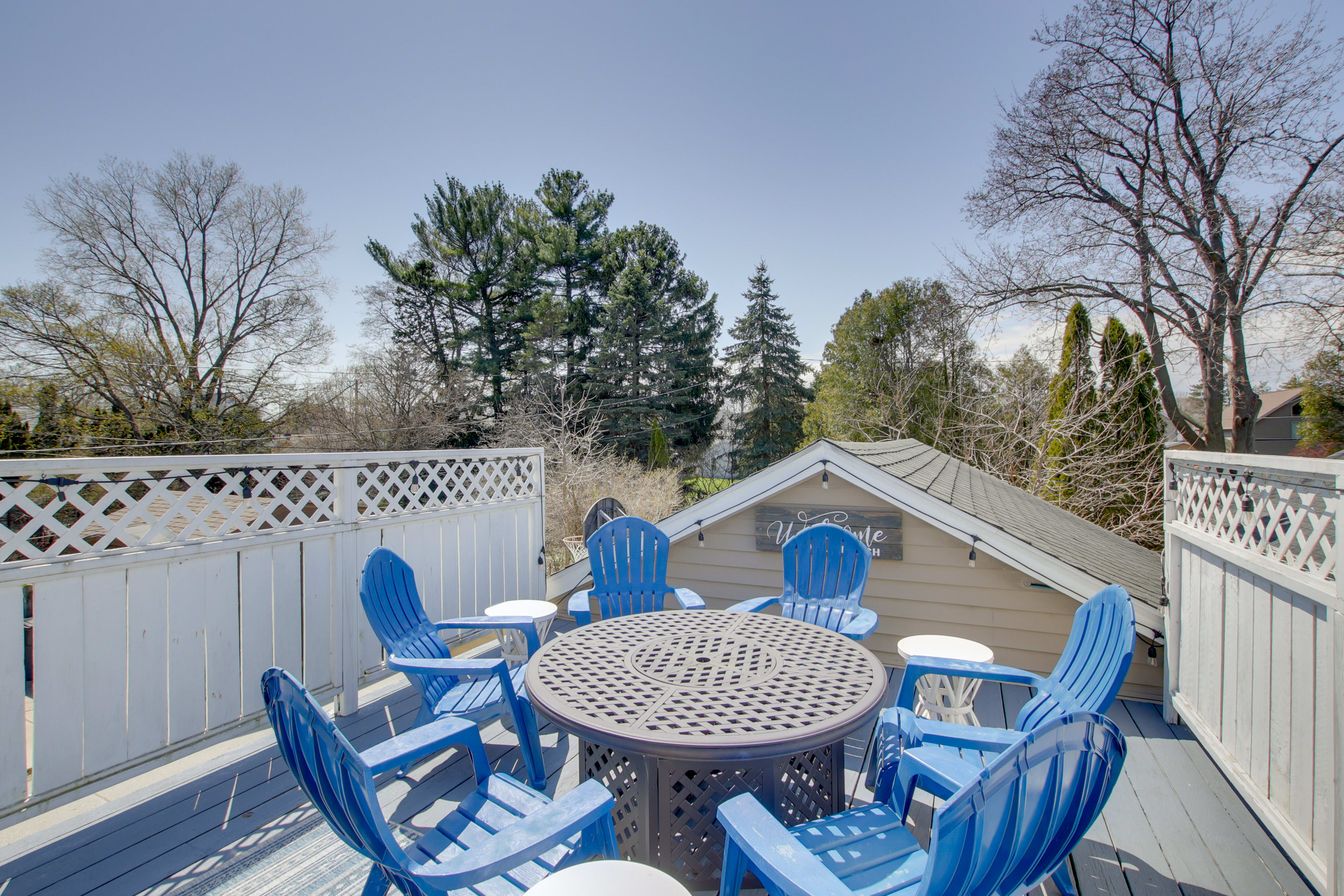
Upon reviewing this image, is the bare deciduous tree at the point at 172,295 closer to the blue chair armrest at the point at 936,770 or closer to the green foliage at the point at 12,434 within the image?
the green foliage at the point at 12,434

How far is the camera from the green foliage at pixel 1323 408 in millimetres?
16500

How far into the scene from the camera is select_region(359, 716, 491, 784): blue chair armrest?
1.56 metres

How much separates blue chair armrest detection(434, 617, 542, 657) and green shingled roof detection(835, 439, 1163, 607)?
2.25 metres

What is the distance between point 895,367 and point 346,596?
53.5 feet

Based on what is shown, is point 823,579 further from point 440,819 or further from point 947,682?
point 440,819

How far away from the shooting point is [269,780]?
2531 mm

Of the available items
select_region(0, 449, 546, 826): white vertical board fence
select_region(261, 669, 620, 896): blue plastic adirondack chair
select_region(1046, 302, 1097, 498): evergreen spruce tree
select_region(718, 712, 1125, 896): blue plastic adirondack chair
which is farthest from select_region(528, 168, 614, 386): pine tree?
select_region(718, 712, 1125, 896): blue plastic adirondack chair

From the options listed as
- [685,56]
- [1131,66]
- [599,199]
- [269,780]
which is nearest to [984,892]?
[269,780]

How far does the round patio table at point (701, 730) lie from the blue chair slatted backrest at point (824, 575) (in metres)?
0.95

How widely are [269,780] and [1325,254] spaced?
14065mm

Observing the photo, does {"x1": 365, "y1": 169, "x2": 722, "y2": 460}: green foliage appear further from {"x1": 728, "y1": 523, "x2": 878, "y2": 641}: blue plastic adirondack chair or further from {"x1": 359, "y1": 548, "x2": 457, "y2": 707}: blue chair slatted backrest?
{"x1": 359, "y1": 548, "x2": 457, "y2": 707}: blue chair slatted backrest

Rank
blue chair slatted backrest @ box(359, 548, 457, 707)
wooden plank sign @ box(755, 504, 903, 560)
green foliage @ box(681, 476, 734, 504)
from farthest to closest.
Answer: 1. green foliage @ box(681, 476, 734, 504)
2. wooden plank sign @ box(755, 504, 903, 560)
3. blue chair slatted backrest @ box(359, 548, 457, 707)

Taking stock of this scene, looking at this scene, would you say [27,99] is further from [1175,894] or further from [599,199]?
[1175,894]

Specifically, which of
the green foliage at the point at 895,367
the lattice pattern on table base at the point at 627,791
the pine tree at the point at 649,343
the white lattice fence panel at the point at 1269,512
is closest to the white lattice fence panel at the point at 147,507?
the lattice pattern on table base at the point at 627,791
